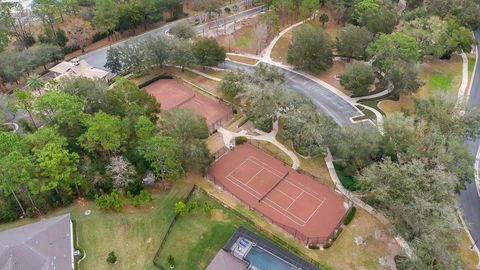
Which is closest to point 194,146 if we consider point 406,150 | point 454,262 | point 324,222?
point 324,222

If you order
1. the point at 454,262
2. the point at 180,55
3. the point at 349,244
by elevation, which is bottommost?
the point at 349,244

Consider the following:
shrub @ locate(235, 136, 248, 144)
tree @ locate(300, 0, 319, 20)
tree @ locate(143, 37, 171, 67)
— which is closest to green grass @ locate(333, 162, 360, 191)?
shrub @ locate(235, 136, 248, 144)

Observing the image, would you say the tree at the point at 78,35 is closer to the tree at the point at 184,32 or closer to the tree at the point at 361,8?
the tree at the point at 184,32

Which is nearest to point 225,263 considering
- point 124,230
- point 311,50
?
point 124,230

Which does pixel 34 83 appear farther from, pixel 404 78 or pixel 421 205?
pixel 404 78

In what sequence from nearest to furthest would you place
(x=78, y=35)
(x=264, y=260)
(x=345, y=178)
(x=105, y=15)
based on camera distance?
(x=264, y=260) < (x=345, y=178) < (x=78, y=35) < (x=105, y=15)

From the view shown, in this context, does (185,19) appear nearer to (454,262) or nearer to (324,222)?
(324,222)
